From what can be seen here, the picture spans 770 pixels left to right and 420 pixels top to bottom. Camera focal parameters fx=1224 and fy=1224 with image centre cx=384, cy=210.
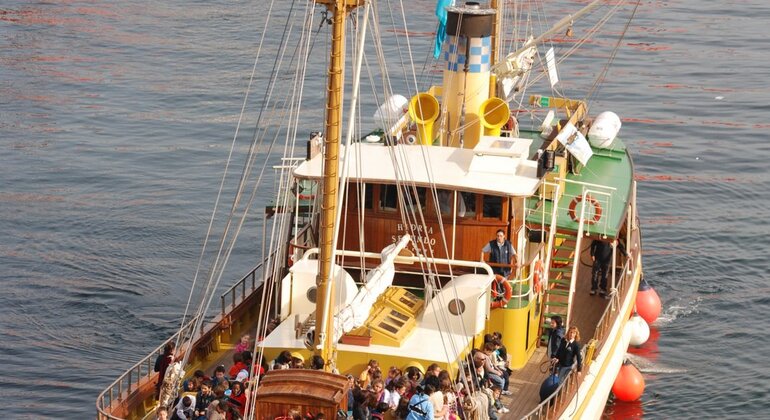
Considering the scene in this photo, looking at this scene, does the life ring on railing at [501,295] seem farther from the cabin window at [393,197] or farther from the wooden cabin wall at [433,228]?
the cabin window at [393,197]

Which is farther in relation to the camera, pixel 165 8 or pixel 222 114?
pixel 165 8

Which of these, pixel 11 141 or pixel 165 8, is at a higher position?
pixel 165 8

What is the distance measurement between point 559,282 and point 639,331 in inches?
306

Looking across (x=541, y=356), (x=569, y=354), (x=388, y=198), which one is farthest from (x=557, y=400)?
(x=388, y=198)

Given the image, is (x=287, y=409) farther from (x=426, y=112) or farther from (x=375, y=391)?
(x=426, y=112)

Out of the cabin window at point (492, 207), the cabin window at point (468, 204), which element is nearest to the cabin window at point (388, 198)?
the cabin window at point (468, 204)

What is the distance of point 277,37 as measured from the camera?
6694 cm

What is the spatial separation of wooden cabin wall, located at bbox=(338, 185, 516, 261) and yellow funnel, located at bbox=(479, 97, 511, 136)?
4658mm

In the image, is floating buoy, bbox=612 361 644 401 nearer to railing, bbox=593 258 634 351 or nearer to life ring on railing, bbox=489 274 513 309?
railing, bbox=593 258 634 351

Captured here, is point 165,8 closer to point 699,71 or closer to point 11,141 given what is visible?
point 11,141

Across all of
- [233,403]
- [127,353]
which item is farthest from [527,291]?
[127,353]

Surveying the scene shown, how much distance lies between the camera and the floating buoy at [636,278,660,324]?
3716 centimetres

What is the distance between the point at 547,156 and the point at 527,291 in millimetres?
3118

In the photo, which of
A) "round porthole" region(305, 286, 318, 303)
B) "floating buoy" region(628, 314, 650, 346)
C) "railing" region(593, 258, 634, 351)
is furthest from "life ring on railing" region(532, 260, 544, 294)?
"floating buoy" region(628, 314, 650, 346)
